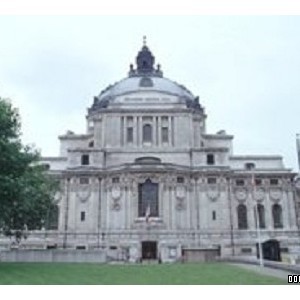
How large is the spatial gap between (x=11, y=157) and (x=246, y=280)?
19315 mm

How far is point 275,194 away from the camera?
2953 inches

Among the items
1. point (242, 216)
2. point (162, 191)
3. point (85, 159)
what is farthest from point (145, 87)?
point (242, 216)

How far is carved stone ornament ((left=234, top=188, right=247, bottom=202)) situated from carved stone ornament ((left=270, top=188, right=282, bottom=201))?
159 inches

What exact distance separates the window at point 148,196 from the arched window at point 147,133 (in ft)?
26.1

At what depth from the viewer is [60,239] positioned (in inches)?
2758

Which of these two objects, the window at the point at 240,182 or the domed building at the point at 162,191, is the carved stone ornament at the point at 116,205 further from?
the window at the point at 240,182

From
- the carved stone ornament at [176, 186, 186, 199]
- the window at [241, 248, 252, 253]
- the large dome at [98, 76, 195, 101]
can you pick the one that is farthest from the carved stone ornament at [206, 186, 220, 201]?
the large dome at [98, 76, 195, 101]

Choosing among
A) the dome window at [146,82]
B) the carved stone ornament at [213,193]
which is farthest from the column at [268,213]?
the dome window at [146,82]

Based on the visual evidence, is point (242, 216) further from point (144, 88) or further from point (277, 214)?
point (144, 88)

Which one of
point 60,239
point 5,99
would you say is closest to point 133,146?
point 60,239

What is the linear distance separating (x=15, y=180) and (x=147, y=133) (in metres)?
41.6

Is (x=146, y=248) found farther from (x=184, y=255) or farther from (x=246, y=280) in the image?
(x=246, y=280)

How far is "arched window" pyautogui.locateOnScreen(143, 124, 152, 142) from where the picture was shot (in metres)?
76.7

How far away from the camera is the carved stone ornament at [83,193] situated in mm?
72438
